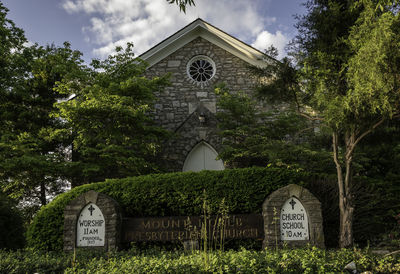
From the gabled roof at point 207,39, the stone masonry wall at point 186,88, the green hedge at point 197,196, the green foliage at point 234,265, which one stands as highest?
the gabled roof at point 207,39

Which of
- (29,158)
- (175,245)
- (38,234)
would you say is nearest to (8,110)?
(29,158)

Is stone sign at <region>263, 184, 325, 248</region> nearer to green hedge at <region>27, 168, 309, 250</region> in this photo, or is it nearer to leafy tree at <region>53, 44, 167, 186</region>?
green hedge at <region>27, 168, 309, 250</region>

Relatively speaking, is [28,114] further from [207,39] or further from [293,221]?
[293,221]

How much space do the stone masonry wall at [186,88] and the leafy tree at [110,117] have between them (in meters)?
1.11

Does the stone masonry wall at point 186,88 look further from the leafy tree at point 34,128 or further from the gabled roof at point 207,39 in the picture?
the leafy tree at point 34,128

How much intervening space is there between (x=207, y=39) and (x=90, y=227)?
9206 millimetres

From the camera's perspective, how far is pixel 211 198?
714 centimetres

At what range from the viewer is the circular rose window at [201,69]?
519 inches

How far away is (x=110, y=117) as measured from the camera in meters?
10.0

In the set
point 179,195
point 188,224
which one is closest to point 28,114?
point 179,195

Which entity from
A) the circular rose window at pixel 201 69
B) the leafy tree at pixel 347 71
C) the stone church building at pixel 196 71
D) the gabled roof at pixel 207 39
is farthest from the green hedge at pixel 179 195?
the gabled roof at pixel 207 39

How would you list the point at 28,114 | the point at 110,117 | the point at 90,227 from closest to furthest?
the point at 90,227 < the point at 110,117 < the point at 28,114

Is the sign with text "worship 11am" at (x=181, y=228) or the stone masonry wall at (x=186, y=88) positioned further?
the stone masonry wall at (x=186, y=88)

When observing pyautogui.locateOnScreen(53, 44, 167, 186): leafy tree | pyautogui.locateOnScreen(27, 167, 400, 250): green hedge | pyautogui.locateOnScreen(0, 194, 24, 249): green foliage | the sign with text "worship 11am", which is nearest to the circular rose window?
pyautogui.locateOnScreen(53, 44, 167, 186): leafy tree
